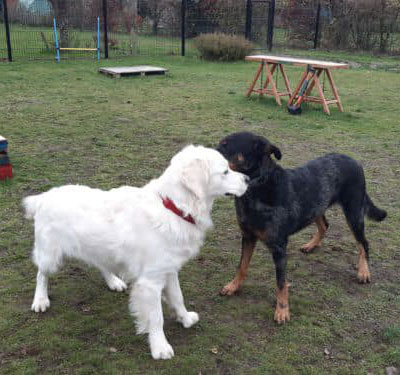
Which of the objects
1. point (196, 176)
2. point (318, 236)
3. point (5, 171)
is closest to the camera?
point (196, 176)

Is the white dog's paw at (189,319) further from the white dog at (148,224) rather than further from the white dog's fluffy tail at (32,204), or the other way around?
the white dog's fluffy tail at (32,204)

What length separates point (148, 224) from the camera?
9.73ft

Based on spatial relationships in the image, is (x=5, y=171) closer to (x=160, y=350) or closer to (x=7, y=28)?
(x=160, y=350)

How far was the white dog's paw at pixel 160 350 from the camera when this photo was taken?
3.05 meters

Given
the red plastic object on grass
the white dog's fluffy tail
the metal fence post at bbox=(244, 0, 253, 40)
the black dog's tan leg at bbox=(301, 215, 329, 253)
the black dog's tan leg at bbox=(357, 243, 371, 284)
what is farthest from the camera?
the metal fence post at bbox=(244, 0, 253, 40)

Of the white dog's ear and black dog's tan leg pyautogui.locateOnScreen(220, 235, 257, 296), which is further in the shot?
black dog's tan leg pyautogui.locateOnScreen(220, 235, 257, 296)

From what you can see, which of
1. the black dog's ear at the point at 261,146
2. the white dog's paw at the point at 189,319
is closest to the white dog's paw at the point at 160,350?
the white dog's paw at the point at 189,319

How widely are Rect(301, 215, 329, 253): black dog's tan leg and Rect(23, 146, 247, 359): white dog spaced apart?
5.86 feet

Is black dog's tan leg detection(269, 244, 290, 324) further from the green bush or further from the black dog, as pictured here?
the green bush

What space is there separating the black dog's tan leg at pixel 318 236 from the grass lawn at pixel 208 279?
96 millimetres

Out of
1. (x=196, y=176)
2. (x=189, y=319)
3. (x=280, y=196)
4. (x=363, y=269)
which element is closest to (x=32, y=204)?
(x=196, y=176)

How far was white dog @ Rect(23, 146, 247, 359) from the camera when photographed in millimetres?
2938

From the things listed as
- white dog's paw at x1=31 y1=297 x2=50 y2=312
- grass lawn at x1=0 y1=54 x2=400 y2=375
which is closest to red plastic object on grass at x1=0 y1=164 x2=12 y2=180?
grass lawn at x1=0 y1=54 x2=400 y2=375

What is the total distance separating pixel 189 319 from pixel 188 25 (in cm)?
2022
